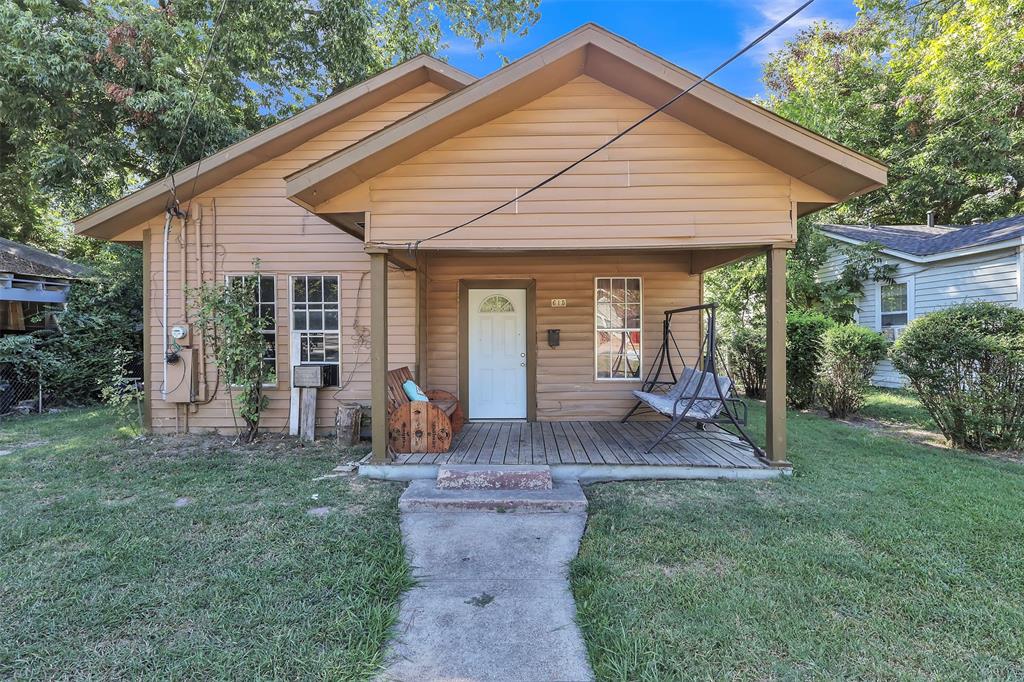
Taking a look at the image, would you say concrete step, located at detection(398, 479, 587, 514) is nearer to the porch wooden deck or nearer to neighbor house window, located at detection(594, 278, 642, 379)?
the porch wooden deck

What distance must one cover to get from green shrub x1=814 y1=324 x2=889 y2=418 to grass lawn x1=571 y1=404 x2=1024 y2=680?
2.89 meters

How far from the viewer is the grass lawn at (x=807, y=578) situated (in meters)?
2.05

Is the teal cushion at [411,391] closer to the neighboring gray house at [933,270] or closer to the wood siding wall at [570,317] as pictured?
the wood siding wall at [570,317]

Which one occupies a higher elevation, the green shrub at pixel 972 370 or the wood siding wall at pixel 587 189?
the wood siding wall at pixel 587 189

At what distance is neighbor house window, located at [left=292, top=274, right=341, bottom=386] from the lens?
634 cm

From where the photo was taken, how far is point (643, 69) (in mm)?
4113

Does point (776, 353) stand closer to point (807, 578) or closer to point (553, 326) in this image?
point (807, 578)

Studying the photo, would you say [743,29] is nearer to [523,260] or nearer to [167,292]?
[523,260]

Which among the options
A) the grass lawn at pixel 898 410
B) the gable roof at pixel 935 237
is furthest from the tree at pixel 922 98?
the grass lawn at pixel 898 410

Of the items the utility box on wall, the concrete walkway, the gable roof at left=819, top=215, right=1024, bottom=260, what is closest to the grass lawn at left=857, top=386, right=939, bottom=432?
the gable roof at left=819, top=215, right=1024, bottom=260

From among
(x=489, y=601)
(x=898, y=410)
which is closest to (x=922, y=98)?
(x=898, y=410)

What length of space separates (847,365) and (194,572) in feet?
27.4

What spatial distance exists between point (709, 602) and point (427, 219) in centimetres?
374

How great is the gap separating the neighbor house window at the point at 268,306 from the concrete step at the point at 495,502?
353cm
